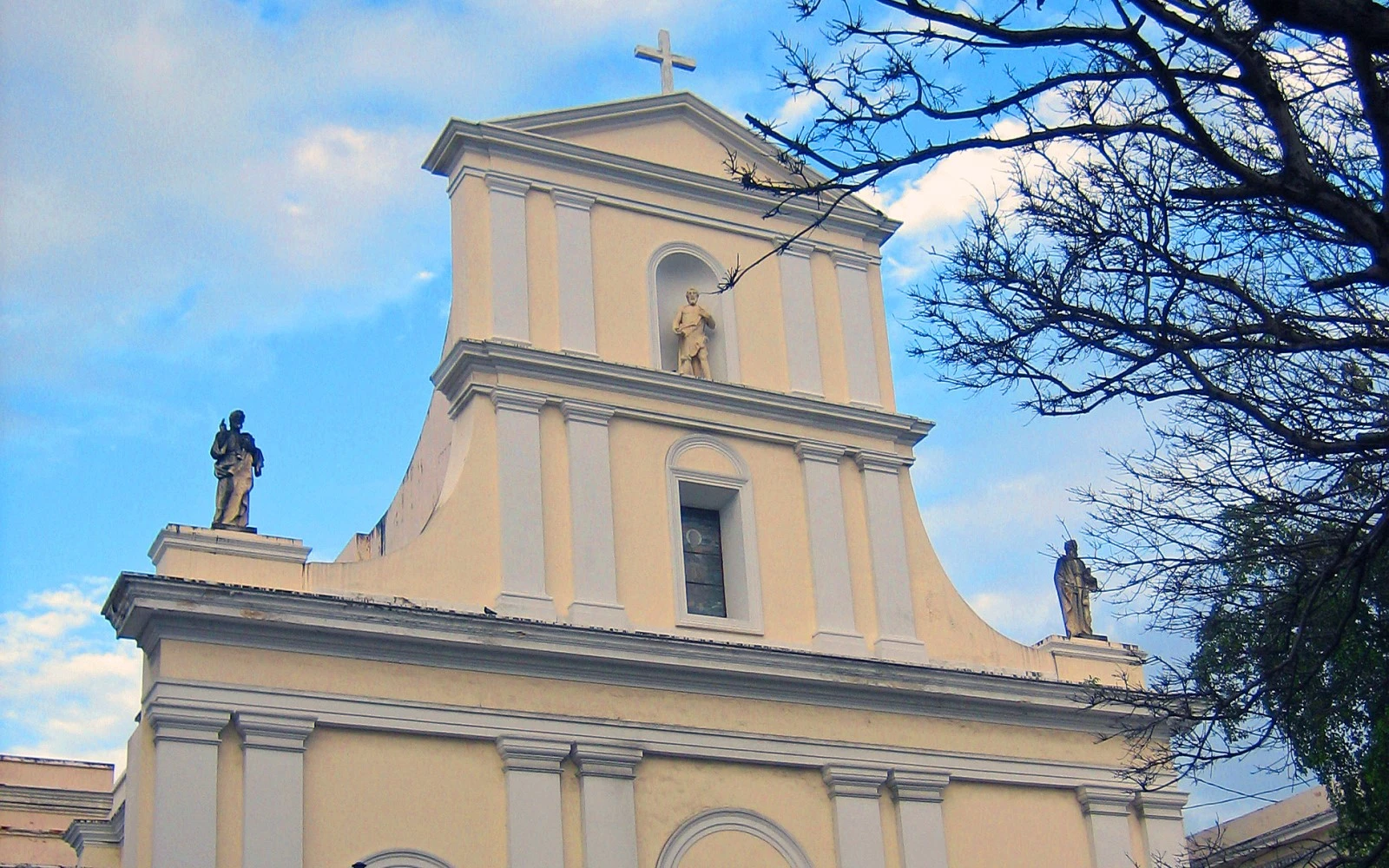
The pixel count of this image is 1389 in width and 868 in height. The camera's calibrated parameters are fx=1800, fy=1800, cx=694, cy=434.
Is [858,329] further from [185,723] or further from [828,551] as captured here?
[185,723]

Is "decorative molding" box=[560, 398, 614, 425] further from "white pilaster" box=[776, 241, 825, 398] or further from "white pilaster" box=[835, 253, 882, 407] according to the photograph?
"white pilaster" box=[835, 253, 882, 407]

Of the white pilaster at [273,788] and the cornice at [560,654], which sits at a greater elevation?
the cornice at [560,654]

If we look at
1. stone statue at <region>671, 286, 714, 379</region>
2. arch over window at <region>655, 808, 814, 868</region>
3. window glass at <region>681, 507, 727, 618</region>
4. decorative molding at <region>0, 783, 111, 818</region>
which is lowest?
arch over window at <region>655, 808, 814, 868</region>

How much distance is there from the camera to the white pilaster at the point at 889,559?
57.7 feet

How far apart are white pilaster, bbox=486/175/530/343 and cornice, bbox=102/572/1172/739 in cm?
312

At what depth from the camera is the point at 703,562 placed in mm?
17469

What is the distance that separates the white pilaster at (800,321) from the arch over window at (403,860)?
6308 millimetres

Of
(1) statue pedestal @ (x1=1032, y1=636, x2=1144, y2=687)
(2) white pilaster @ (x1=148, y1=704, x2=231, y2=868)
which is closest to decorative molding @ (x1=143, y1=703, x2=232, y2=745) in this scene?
(2) white pilaster @ (x1=148, y1=704, x2=231, y2=868)

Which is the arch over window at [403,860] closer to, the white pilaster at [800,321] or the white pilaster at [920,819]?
the white pilaster at [920,819]

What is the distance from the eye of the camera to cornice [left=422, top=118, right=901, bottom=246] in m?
17.8

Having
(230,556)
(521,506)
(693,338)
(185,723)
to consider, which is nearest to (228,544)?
(230,556)

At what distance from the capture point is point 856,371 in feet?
62.0

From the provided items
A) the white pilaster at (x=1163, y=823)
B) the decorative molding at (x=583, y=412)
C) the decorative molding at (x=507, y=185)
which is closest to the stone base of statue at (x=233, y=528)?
the decorative molding at (x=583, y=412)

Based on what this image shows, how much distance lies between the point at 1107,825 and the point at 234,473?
29.9ft
